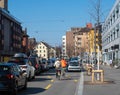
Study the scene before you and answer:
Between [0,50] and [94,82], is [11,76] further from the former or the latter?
[0,50]

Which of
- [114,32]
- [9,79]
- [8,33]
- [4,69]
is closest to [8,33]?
[8,33]

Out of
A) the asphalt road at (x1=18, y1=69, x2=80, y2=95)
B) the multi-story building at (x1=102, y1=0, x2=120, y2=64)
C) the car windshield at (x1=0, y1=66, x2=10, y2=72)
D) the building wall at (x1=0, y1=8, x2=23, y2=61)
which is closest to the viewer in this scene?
the car windshield at (x1=0, y1=66, x2=10, y2=72)

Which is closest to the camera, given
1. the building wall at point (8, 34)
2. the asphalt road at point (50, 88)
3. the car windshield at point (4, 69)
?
the car windshield at point (4, 69)

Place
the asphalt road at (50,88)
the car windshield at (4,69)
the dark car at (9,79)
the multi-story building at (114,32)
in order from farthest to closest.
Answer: the multi-story building at (114,32), the asphalt road at (50,88), the car windshield at (4,69), the dark car at (9,79)

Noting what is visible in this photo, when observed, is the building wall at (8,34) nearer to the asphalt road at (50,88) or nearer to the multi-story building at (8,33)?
the multi-story building at (8,33)

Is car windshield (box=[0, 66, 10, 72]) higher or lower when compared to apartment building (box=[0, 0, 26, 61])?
lower

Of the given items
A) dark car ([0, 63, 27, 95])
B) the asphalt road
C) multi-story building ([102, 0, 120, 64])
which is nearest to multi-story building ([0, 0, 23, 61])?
multi-story building ([102, 0, 120, 64])

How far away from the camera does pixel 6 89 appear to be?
59.5ft

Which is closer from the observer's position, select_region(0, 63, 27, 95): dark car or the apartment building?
select_region(0, 63, 27, 95): dark car

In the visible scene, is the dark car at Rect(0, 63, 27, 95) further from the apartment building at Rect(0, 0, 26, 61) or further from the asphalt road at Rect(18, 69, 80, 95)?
the apartment building at Rect(0, 0, 26, 61)

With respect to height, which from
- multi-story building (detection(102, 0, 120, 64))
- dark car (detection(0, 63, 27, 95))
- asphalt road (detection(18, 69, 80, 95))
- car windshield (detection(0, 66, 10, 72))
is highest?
multi-story building (detection(102, 0, 120, 64))

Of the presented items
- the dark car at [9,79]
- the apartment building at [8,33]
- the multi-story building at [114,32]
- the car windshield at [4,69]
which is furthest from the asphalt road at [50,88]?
the apartment building at [8,33]

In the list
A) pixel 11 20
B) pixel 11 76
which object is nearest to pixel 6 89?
pixel 11 76

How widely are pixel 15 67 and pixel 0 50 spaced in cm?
6840
